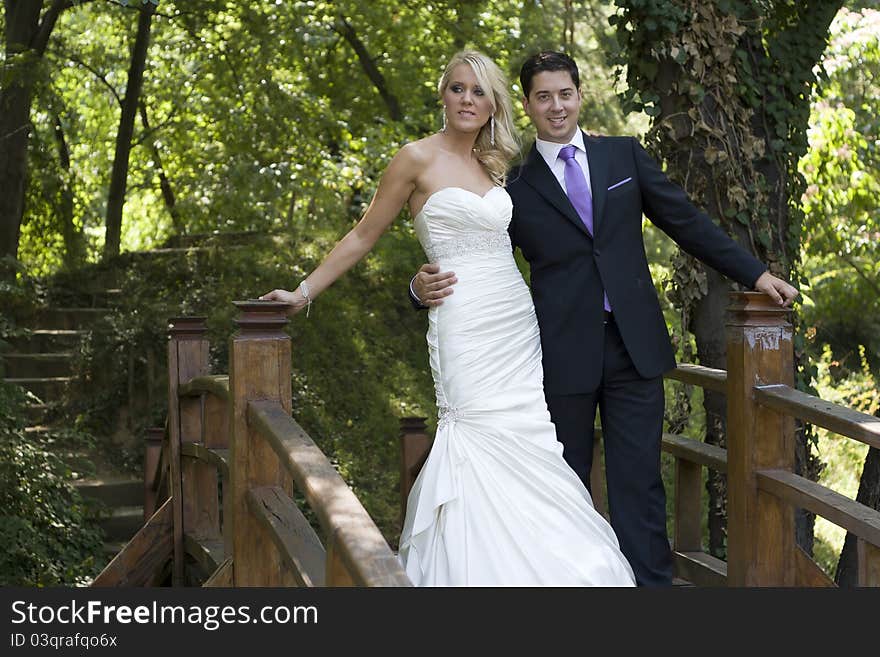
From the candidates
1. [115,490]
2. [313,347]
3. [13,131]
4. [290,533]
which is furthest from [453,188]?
[13,131]

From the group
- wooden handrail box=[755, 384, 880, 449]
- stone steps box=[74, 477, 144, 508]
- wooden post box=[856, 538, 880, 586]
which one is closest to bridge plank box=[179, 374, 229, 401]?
wooden handrail box=[755, 384, 880, 449]

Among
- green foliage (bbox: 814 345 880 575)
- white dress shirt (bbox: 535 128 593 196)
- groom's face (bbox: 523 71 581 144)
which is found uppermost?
groom's face (bbox: 523 71 581 144)

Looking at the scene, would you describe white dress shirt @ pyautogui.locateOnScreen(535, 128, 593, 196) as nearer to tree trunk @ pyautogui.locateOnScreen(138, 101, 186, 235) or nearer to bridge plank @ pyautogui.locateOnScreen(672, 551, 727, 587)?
bridge plank @ pyautogui.locateOnScreen(672, 551, 727, 587)

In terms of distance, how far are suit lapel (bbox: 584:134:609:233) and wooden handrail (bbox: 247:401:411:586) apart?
1209mm

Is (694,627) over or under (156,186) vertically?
under

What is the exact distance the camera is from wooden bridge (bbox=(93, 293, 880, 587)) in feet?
8.73

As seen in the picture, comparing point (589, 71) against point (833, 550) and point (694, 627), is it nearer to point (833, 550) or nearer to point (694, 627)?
point (833, 550)

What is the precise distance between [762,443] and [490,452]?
2.97 ft

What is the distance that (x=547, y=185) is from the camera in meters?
3.86

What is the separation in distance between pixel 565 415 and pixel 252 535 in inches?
42.1

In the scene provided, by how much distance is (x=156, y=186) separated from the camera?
1611 centimetres

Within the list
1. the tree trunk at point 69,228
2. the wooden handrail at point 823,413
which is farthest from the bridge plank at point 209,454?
the tree trunk at point 69,228

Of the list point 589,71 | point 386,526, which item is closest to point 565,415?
point 386,526

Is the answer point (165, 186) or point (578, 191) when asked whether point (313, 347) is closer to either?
point (165, 186)
